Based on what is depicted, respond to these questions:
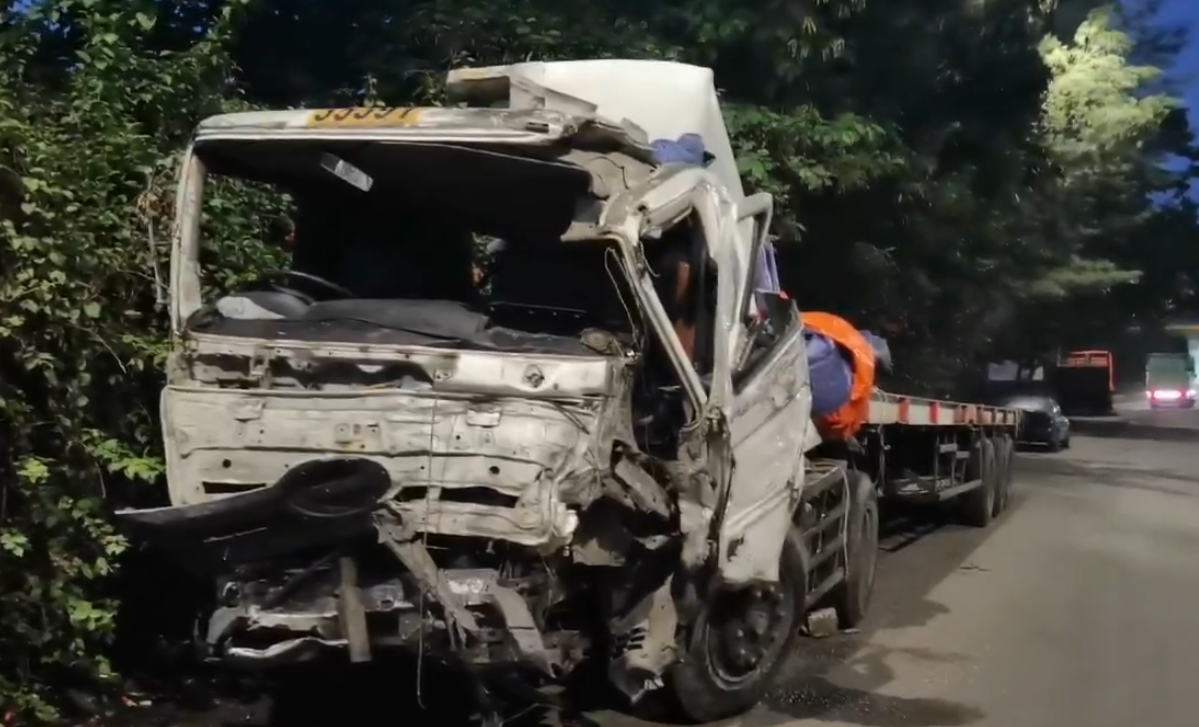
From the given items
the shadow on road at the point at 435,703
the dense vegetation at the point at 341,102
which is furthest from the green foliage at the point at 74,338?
the shadow on road at the point at 435,703

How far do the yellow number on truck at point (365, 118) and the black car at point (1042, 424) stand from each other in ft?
77.2

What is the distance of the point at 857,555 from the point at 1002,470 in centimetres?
723

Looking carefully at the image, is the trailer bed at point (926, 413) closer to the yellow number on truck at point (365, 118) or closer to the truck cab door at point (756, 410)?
the truck cab door at point (756, 410)

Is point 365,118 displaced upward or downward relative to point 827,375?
upward

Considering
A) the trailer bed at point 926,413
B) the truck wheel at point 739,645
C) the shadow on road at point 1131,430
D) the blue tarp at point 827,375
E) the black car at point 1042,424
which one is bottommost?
the truck wheel at point 739,645

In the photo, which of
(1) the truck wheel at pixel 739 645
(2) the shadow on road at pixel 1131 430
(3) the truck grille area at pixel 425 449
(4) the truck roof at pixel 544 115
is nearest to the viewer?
(3) the truck grille area at pixel 425 449

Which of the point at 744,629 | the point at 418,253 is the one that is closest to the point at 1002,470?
the point at 744,629

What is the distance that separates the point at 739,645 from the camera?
668 cm

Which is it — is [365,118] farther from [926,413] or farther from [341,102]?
[926,413]

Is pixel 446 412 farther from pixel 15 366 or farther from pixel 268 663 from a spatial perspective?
pixel 15 366

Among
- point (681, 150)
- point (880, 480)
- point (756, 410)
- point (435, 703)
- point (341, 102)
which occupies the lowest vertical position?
point (435, 703)

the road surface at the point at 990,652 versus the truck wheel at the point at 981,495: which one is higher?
the truck wheel at the point at 981,495

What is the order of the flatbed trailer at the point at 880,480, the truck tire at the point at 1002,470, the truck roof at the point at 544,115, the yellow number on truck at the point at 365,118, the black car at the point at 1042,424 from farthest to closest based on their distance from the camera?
the black car at the point at 1042,424 → the truck tire at the point at 1002,470 → the flatbed trailer at the point at 880,480 → the yellow number on truck at the point at 365,118 → the truck roof at the point at 544,115

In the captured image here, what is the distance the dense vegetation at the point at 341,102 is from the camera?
5895 millimetres
